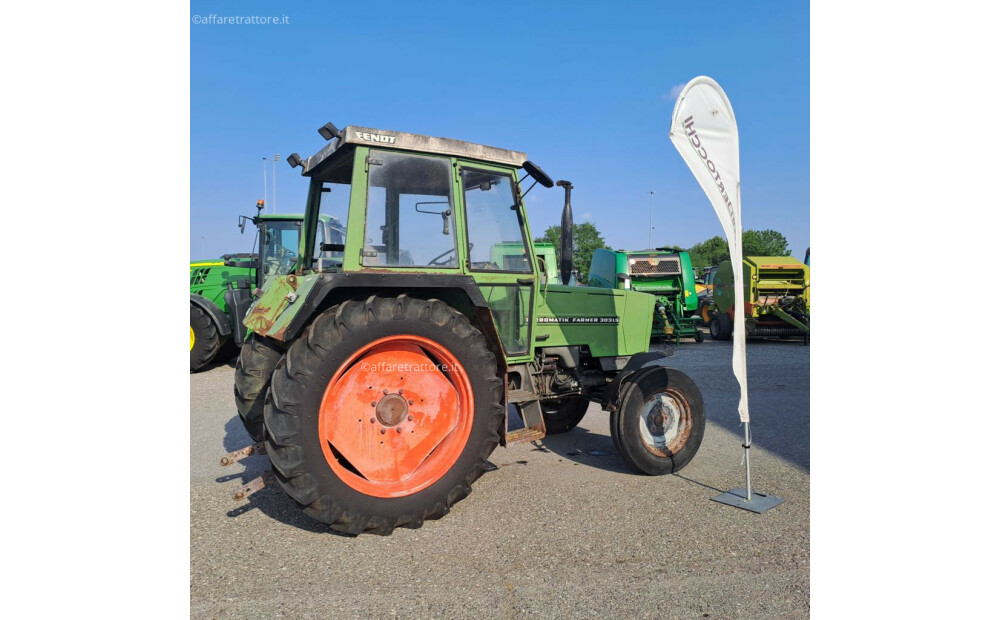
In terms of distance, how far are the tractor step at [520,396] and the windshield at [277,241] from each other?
6.23 m

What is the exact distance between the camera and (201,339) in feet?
29.7

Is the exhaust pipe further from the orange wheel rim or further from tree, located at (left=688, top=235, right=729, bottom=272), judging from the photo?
tree, located at (left=688, top=235, right=729, bottom=272)

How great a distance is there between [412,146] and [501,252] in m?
0.94

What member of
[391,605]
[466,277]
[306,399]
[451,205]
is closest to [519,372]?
[466,277]

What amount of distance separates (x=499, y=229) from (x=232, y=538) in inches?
99.5

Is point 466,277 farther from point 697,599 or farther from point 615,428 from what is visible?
point 697,599

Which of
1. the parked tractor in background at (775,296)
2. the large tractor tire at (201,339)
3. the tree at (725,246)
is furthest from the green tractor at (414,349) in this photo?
the tree at (725,246)

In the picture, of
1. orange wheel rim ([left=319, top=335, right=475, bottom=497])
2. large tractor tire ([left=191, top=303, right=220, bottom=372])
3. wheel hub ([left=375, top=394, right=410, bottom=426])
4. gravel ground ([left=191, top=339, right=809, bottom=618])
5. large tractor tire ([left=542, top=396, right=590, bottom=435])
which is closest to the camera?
gravel ground ([left=191, top=339, right=809, bottom=618])

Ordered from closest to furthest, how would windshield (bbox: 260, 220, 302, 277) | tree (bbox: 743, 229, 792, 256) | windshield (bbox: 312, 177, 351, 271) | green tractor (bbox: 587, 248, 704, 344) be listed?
windshield (bbox: 312, 177, 351, 271) < windshield (bbox: 260, 220, 302, 277) < green tractor (bbox: 587, 248, 704, 344) < tree (bbox: 743, 229, 792, 256)

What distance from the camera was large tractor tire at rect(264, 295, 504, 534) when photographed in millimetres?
3047

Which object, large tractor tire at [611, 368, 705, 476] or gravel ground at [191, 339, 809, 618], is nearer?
gravel ground at [191, 339, 809, 618]

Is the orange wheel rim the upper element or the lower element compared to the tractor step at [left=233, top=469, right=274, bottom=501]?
upper

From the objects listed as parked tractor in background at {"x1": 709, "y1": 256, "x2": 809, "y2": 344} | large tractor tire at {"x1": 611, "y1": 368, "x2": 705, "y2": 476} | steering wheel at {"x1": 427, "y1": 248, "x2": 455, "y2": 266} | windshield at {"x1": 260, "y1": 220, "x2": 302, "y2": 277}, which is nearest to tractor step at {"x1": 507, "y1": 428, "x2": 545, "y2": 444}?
large tractor tire at {"x1": 611, "y1": 368, "x2": 705, "y2": 476}

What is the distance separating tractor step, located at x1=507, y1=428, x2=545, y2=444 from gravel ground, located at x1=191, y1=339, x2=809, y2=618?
384 millimetres
